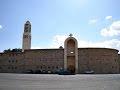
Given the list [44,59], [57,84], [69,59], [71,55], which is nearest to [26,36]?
[44,59]

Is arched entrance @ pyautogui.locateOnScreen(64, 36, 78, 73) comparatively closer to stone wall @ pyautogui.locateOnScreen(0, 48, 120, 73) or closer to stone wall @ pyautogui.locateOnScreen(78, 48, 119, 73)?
stone wall @ pyautogui.locateOnScreen(0, 48, 120, 73)

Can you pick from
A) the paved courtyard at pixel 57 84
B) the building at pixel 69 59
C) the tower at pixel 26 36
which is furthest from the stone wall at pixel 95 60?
the paved courtyard at pixel 57 84

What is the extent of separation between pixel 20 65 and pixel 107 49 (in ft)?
109

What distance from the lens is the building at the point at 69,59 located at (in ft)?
221

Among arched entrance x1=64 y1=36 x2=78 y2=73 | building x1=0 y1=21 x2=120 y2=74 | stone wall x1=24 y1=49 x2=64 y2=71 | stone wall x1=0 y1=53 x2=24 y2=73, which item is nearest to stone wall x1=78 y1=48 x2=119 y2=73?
building x1=0 y1=21 x2=120 y2=74

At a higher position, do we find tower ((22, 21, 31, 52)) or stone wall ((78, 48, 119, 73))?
tower ((22, 21, 31, 52))

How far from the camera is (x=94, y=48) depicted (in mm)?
68312

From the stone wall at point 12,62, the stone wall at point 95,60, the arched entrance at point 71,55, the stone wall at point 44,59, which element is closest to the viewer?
the stone wall at point 95,60

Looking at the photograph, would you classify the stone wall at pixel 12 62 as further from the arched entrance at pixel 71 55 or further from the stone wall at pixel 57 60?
the arched entrance at pixel 71 55

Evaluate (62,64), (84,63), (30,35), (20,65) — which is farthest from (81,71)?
(30,35)

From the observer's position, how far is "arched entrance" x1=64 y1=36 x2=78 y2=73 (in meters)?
67.5

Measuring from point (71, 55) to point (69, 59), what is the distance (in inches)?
65.7

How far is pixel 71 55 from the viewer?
227 feet

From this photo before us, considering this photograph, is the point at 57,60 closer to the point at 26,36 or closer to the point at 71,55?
the point at 71,55
